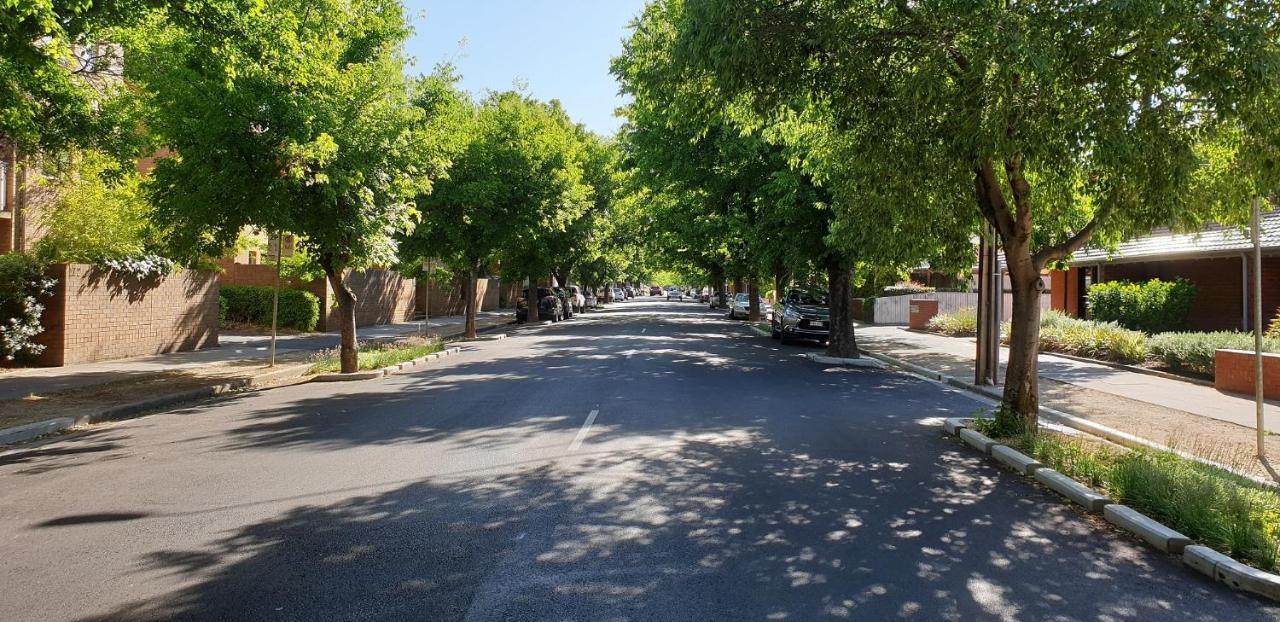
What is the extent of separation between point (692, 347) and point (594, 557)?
17.5m

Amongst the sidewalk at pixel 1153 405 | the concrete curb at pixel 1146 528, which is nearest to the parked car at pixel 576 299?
the sidewalk at pixel 1153 405

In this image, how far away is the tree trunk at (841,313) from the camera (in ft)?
65.1

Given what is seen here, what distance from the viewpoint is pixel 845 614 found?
13.4 ft

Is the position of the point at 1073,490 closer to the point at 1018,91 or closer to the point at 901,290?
the point at 1018,91

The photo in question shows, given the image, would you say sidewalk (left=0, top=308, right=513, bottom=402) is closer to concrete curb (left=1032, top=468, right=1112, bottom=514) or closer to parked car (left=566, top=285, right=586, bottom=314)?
concrete curb (left=1032, top=468, right=1112, bottom=514)

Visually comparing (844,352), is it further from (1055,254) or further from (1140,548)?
(1140,548)

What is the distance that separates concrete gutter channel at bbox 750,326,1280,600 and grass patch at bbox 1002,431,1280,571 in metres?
0.13

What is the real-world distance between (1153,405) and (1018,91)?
673 centimetres

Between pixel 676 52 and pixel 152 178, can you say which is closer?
pixel 676 52

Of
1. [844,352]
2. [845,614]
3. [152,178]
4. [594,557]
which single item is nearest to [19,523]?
[594,557]

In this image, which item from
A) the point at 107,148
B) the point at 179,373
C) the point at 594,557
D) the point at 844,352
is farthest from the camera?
the point at 844,352

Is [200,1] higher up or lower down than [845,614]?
higher up

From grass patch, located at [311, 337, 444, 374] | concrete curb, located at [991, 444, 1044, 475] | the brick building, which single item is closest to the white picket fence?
the brick building

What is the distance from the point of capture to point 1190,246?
68.5 feet
